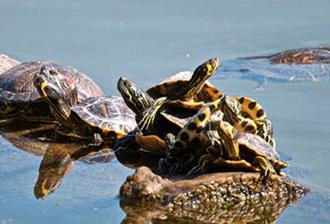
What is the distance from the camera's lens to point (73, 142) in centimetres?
576

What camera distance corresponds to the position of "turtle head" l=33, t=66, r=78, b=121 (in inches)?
227

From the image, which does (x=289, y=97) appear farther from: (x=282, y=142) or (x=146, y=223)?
(x=146, y=223)

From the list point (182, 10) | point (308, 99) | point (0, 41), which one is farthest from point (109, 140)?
point (182, 10)

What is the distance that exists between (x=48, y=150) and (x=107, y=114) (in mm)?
418

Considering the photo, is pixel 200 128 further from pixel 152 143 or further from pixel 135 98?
pixel 135 98

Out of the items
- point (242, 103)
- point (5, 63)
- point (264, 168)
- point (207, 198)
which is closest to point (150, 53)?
point (5, 63)

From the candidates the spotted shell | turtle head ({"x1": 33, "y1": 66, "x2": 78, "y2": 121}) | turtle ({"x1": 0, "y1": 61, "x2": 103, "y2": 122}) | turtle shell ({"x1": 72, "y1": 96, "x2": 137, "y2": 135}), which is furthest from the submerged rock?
the spotted shell

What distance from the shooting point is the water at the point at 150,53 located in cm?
468

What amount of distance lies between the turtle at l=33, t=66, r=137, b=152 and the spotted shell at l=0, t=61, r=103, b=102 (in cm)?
43

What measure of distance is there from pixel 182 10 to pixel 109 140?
13.5 feet

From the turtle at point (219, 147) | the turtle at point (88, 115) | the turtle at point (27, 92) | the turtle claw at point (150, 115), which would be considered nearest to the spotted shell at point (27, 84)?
the turtle at point (27, 92)

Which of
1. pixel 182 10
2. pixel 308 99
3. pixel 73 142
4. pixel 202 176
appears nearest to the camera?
pixel 202 176

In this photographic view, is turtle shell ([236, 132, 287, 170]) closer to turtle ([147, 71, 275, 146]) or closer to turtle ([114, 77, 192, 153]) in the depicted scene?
turtle ([147, 71, 275, 146])

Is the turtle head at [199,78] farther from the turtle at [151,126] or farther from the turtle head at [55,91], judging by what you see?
the turtle head at [55,91]
